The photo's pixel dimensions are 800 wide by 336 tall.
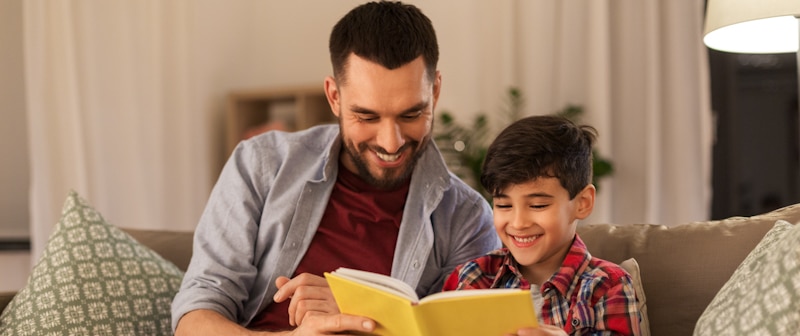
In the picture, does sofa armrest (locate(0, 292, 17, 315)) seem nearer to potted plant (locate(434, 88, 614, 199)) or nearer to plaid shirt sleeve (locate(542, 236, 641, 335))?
plaid shirt sleeve (locate(542, 236, 641, 335))

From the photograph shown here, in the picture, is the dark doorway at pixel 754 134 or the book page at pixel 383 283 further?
the dark doorway at pixel 754 134

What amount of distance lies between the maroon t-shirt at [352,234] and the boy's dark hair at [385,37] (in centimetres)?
27

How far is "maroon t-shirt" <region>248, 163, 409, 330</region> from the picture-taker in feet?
6.38

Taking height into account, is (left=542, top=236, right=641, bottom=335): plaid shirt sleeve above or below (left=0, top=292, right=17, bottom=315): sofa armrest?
Result: above

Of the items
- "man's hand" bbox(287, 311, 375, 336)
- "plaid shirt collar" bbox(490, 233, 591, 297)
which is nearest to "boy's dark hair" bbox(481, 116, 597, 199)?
"plaid shirt collar" bbox(490, 233, 591, 297)

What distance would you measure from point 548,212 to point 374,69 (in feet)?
1.63

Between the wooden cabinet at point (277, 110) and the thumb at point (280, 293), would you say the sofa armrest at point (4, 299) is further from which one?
the wooden cabinet at point (277, 110)

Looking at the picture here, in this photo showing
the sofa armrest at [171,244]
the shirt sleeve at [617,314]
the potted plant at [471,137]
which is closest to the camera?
the shirt sleeve at [617,314]

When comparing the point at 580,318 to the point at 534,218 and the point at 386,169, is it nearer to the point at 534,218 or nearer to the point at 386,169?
the point at 534,218

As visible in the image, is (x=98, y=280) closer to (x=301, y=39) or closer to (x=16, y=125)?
(x=16, y=125)

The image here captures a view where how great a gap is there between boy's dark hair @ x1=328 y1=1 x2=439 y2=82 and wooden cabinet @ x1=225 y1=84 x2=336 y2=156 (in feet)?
8.00

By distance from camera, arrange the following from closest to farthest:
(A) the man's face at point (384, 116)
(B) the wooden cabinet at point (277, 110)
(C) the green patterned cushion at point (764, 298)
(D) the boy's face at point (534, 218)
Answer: (C) the green patterned cushion at point (764, 298) → (D) the boy's face at point (534, 218) → (A) the man's face at point (384, 116) → (B) the wooden cabinet at point (277, 110)

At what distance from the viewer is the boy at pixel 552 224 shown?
5.18ft

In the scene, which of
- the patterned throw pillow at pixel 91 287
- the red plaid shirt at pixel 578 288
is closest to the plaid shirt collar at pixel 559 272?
the red plaid shirt at pixel 578 288
